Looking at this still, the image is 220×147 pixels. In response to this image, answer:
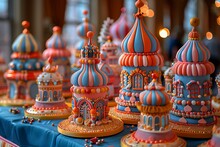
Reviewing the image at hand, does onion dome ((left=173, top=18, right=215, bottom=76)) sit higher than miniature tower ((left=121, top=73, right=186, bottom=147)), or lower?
higher

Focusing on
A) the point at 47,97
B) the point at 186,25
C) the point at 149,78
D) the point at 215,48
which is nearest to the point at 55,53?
the point at 47,97

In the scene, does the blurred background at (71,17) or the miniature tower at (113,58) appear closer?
the miniature tower at (113,58)

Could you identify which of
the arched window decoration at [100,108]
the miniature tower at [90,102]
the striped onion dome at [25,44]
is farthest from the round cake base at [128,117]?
the striped onion dome at [25,44]

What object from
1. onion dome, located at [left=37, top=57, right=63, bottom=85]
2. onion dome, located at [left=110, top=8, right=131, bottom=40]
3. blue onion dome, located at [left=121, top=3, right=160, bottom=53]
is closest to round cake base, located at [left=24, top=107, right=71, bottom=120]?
onion dome, located at [left=37, top=57, right=63, bottom=85]

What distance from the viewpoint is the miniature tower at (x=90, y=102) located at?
3.94 meters

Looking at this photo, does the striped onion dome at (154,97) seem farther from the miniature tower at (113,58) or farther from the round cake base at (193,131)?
the miniature tower at (113,58)

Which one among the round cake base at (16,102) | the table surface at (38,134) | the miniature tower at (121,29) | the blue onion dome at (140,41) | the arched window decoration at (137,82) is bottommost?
the table surface at (38,134)

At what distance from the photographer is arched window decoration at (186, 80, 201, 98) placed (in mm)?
3914

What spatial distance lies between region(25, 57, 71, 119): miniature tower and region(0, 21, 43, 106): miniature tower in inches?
27.9

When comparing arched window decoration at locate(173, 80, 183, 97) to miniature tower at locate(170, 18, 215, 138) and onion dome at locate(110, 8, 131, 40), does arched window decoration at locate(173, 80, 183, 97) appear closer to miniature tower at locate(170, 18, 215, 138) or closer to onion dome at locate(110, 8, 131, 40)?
miniature tower at locate(170, 18, 215, 138)

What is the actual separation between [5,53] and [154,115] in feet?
23.1

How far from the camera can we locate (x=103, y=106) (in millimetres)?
4062

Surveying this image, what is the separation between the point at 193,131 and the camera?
3803 millimetres

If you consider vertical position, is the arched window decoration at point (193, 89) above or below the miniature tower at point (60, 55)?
below
